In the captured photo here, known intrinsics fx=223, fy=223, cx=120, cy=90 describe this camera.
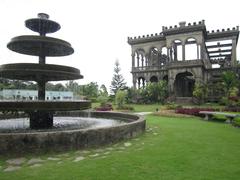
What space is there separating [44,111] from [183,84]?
38.0 m

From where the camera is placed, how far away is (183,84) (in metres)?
42.4

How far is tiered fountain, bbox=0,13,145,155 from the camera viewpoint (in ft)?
17.7

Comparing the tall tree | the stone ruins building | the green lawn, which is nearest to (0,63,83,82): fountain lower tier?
the green lawn

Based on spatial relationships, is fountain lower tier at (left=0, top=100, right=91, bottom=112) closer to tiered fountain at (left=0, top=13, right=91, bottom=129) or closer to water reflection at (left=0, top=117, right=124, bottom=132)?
tiered fountain at (left=0, top=13, right=91, bottom=129)

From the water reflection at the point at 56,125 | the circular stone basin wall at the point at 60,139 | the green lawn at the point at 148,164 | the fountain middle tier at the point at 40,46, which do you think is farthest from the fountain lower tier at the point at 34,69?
the green lawn at the point at 148,164

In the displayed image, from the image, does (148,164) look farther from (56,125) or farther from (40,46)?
(40,46)

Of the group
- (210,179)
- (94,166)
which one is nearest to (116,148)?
(94,166)

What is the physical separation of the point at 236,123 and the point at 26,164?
10.3 metres

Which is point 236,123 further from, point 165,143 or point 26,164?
point 26,164

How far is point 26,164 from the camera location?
4.77m

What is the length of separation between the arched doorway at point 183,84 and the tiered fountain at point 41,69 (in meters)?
31.3

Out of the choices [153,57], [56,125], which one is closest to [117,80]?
[153,57]

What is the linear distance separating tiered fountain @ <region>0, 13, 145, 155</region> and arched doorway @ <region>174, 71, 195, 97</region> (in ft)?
103

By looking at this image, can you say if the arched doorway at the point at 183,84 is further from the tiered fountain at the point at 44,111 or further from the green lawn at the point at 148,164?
the green lawn at the point at 148,164
